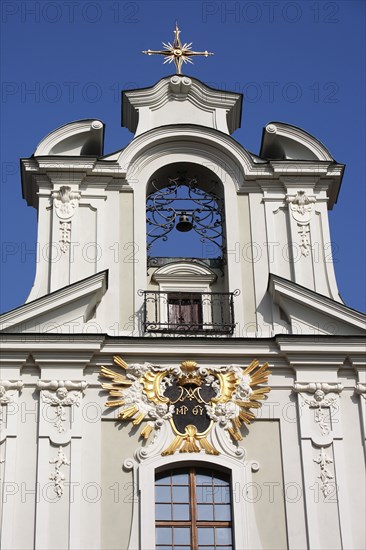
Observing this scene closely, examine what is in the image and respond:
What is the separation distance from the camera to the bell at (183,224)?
2194 cm

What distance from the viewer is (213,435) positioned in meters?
18.9

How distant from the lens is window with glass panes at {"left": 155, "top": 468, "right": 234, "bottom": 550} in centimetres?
1820

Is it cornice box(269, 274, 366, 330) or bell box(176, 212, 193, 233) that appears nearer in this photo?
cornice box(269, 274, 366, 330)

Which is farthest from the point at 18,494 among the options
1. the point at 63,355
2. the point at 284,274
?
the point at 284,274

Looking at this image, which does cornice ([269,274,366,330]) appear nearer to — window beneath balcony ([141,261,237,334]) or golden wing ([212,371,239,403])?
window beneath balcony ([141,261,237,334])

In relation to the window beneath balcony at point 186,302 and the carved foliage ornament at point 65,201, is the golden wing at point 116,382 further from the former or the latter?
the carved foliage ornament at point 65,201

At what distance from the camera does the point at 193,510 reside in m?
18.5

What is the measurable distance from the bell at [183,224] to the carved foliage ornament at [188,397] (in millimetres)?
3246

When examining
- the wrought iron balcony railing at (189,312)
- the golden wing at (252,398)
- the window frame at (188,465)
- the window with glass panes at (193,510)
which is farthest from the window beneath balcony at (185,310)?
the window with glass panes at (193,510)

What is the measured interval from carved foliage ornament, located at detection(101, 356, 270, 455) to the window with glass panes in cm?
37

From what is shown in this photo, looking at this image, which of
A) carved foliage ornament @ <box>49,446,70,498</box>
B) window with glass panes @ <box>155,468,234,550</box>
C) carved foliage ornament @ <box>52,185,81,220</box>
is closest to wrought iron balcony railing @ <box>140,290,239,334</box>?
carved foliage ornament @ <box>52,185,81,220</box>

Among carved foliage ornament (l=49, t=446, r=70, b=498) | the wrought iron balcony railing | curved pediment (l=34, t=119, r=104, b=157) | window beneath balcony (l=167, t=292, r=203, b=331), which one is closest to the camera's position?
carved foliage ornament (l=49, t=446, r=70, b=498)

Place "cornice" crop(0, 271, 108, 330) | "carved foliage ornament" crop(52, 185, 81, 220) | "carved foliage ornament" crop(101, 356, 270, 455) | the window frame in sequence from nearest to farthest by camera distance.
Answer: the window frame → "carved foliage ornament" crop(101, 356, 270, 455) → "cornice" crop(0, 271, 108, 330) → "carved foliage ornament" crop(52, 185, 81, 220)

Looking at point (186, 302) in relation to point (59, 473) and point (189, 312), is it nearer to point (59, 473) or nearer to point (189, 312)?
point (189, 312)
